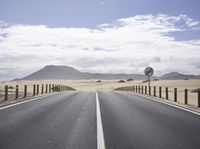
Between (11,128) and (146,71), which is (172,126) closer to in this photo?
(11,128)

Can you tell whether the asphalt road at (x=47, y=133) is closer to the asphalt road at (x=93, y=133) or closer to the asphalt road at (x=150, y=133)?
the asphalt road at (x=93, y=133)

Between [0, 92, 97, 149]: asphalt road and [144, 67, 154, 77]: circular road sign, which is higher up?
[144, 67, 154, 77]: circular road sign

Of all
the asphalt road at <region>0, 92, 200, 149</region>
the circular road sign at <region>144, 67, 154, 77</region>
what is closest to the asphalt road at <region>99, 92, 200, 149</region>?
the asphalt road at <region>0, 92, 200, 149</region>

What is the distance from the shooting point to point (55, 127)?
11320mm

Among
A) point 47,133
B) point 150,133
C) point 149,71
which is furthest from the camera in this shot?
point 149,71

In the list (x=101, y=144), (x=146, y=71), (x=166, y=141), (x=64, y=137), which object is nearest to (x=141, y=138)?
(x=166, y=141)

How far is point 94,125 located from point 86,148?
3.95 m

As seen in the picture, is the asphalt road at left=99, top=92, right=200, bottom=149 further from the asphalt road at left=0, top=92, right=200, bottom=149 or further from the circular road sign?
the circular road sign

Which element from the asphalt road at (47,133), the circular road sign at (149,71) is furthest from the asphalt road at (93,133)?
the circular road sign at (149,71)

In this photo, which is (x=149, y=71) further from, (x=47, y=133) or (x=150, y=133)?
(x=47, y=133)

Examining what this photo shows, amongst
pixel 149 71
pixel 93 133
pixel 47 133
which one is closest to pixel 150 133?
pixel 93 133

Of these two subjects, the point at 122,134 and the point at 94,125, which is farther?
the point at 94,125

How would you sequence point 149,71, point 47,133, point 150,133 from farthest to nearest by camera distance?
point 149,71 < point 150,133 < point 47,133

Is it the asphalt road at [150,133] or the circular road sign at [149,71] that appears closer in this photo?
the asphalt road at [150,133]
